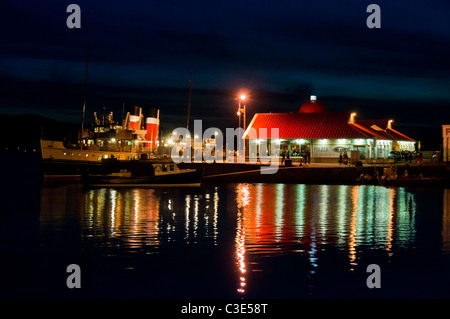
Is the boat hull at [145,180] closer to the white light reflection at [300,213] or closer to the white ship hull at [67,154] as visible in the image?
the white light reflection at [300,213]

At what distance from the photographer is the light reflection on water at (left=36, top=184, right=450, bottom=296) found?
1736 centimetres

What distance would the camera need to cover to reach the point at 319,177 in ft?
156

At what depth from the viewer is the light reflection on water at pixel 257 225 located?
17.4m

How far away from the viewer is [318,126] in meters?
60.2

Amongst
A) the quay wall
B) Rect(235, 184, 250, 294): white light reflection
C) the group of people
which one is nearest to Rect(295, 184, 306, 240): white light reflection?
Rect(235, 184, 250, 294): white light reflection

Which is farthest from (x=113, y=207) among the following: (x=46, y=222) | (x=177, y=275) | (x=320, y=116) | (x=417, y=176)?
(x=320, y=116)

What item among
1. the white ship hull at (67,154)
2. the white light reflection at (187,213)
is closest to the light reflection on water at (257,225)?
the white light reflection at (187,213)

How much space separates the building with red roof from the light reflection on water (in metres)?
16.4

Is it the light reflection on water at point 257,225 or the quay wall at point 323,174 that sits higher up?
the quay wall at point 323,174

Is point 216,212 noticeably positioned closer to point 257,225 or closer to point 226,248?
point 257,225

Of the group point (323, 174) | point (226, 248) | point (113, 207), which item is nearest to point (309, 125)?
point (323, 174)

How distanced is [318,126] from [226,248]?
142 ft

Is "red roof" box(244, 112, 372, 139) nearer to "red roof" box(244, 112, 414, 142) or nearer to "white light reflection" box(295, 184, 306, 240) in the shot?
"red roof" box(244, 112, 414, 142)
